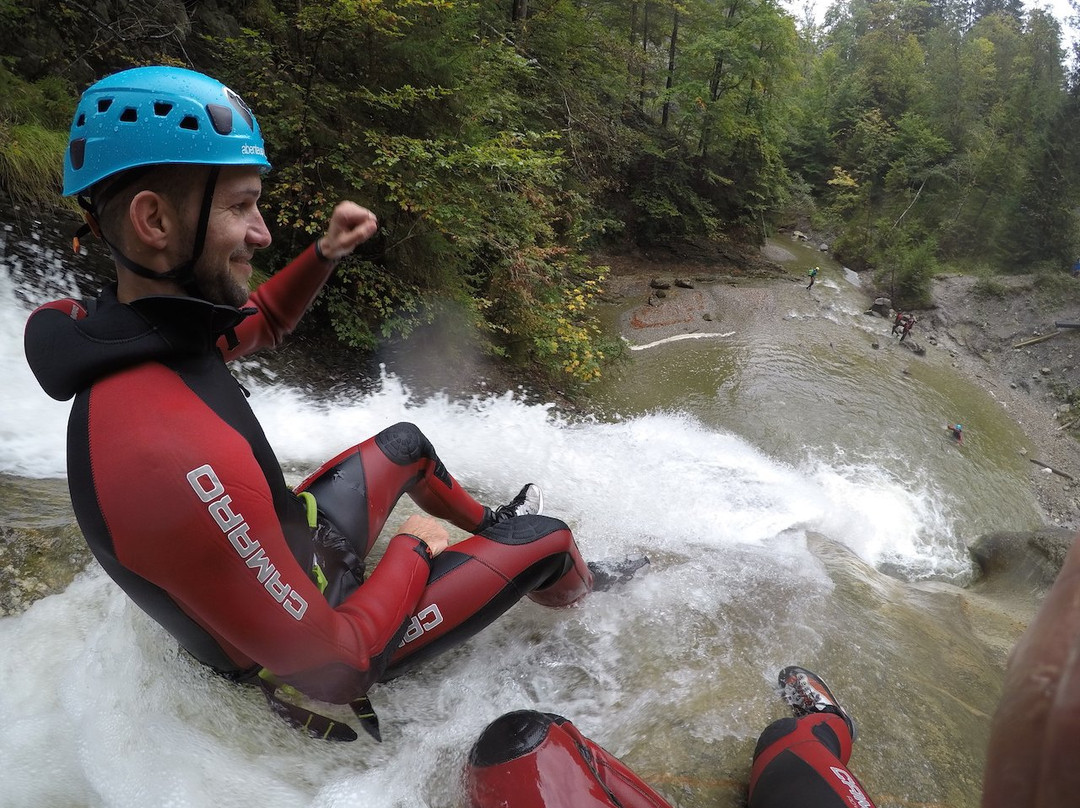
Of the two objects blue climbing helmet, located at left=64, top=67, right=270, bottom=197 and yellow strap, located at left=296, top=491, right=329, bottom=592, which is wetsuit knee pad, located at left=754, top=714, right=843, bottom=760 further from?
blue climbing helmet, located at left=64, top=67, right=270, bottom=197

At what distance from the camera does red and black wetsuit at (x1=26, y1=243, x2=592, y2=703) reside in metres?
1.40

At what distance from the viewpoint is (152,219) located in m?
1.55

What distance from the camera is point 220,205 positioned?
164cm

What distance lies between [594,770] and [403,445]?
162cm

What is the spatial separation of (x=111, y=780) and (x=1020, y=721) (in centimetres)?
254

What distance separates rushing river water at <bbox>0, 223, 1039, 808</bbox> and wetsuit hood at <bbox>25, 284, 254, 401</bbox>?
133cm

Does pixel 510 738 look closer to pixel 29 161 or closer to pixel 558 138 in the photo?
pixel 29 161

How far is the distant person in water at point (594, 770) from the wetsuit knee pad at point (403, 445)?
4.15 feet

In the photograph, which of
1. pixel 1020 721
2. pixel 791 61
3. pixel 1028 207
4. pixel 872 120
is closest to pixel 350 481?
pixel 1020 721

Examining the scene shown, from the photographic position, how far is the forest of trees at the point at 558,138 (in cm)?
539

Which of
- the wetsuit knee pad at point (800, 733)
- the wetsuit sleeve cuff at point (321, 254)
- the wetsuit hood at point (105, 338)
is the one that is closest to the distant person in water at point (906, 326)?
the wetsuit knee pad at point (800, 733)

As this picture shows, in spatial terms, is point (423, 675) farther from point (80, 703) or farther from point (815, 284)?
point (815, 284)

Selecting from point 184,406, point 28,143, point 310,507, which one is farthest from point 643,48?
point 184,406

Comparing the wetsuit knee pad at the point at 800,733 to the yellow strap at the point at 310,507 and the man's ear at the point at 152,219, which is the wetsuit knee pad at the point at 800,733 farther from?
the man's ear at the point at 152,219
